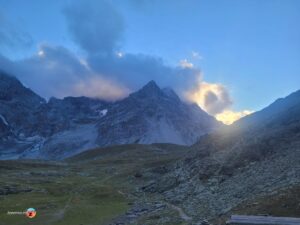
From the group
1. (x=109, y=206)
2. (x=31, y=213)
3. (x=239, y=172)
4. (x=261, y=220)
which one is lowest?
(x=261, y=220)

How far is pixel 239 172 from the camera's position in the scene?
84.7m

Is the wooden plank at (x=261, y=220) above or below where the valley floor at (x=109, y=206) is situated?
below

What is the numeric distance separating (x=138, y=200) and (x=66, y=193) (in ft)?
88.8

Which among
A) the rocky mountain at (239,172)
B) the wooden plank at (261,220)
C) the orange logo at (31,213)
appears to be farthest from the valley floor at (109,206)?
the wooden plank at (261,220)

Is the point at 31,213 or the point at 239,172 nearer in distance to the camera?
the point at 31,213

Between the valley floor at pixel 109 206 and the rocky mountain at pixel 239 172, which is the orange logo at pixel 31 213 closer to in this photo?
the valley floor at pixel 109 206

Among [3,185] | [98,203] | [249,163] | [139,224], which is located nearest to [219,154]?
[249,163]

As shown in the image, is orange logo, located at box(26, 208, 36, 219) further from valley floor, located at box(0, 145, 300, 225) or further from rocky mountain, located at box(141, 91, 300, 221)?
rocky mountain, located at box(141, 91, 300, 221)

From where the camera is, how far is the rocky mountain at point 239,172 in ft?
196

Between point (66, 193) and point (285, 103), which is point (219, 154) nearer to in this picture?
point (66, 193)

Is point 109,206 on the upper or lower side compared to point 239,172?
upper

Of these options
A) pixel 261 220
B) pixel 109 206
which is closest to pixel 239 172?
pixel 109 206

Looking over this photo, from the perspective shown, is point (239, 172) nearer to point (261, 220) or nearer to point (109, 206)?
point (109, 206)

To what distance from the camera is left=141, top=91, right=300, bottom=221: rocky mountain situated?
59.7 metres
